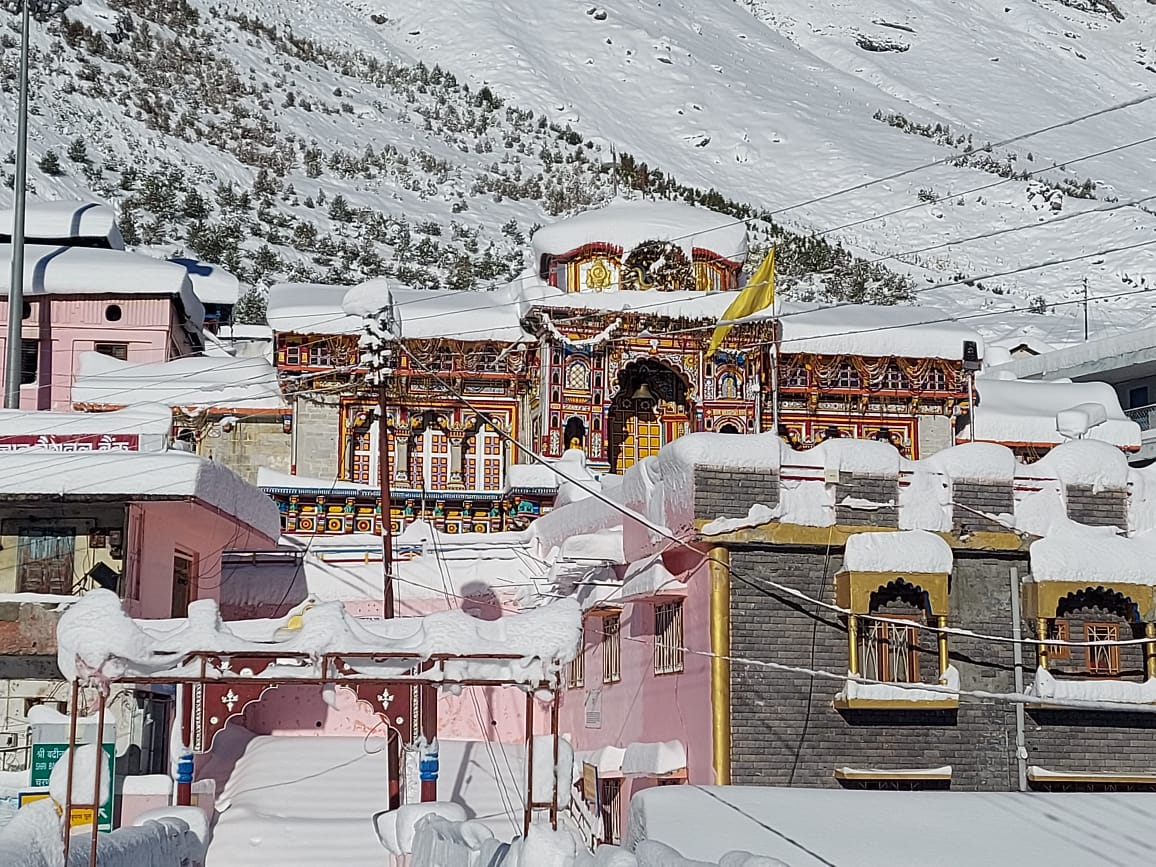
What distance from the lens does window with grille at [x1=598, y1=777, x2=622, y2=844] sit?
18.1 m

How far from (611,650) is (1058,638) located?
18.8ft

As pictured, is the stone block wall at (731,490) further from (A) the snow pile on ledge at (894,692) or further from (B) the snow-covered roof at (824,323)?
(B) the snow-covered roof at (824,323)

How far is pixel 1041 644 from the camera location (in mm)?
16141

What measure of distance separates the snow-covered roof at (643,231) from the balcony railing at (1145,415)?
1357 cm

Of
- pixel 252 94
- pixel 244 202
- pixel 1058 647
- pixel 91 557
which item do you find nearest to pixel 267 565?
pixel 91 557

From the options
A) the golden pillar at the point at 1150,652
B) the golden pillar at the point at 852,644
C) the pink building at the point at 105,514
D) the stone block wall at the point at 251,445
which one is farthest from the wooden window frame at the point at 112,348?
the golden pillar at the point at 1150,652

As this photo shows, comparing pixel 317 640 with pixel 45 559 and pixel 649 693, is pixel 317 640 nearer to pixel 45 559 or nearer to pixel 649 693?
pixel 649 693

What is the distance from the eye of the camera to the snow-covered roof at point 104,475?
1847cm

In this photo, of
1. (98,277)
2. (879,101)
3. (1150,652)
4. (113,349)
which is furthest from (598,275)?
(879,101)

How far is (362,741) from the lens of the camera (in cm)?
2197

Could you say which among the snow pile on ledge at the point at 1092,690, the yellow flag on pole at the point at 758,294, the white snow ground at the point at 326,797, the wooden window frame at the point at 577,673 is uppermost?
the yellow flag on pole at the point at 758,294

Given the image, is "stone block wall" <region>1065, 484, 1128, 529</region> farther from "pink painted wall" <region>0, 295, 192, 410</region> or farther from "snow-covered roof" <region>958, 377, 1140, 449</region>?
"pink painted wall" <region>0, 295, 192, 410</region>

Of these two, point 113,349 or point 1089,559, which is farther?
point 113,349

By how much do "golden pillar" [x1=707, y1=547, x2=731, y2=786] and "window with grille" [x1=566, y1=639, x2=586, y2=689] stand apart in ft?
17.9
